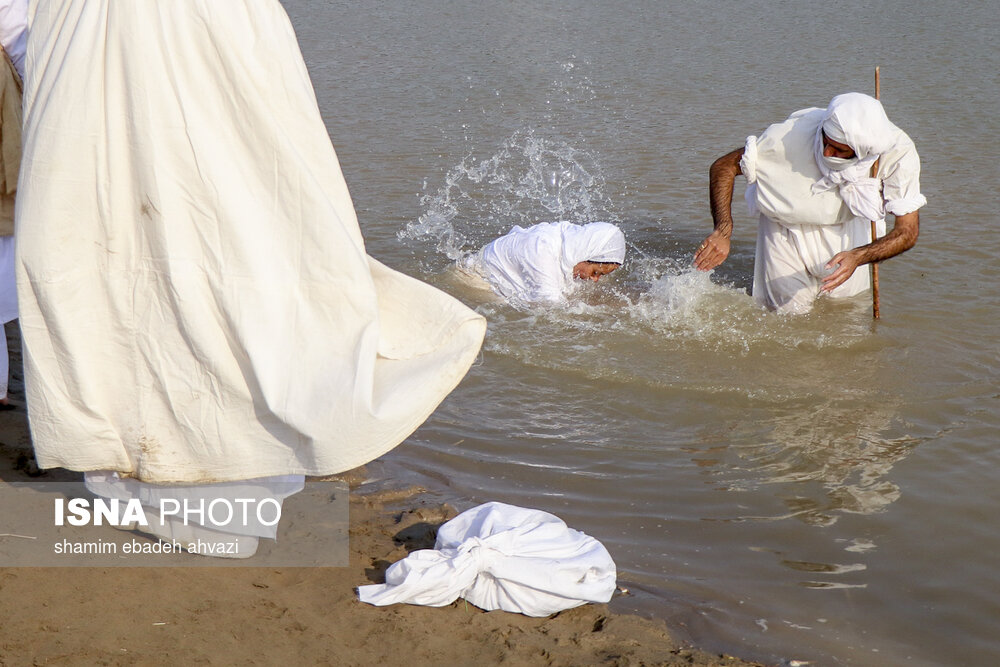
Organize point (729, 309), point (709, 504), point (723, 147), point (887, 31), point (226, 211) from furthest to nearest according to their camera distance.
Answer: point (887, 31)
point (723, 147)
point (729, 309)
point (709, 504)
point (226, 211)

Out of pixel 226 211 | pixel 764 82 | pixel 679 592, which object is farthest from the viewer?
pixel 764 82

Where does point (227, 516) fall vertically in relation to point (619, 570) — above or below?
above

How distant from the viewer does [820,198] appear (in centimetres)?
617

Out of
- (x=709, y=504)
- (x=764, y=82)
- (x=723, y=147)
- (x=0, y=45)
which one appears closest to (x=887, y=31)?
(x=764, y=82)

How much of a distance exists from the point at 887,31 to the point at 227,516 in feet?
46.7

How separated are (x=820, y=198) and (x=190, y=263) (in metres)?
4.24

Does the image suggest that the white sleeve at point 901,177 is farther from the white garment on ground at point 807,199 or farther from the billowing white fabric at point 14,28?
the billowing white fabric at point 14,28

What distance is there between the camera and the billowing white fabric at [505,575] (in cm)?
324

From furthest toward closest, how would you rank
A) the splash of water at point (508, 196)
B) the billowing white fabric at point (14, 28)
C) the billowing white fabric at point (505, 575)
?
the splash of water at point (508, 196) < the billowing white fabric at point (14, 28) < the billowing white fabric at point (505, 575)

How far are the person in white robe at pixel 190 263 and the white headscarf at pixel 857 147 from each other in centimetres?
346

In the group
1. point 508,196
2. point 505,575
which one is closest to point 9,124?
point 505,575

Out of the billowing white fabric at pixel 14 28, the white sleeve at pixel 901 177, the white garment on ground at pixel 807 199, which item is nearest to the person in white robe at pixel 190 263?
the billowing white fabric at pixel 14 28

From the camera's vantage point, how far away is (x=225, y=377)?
306cm

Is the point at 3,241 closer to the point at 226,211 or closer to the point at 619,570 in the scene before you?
the point at 226,211
